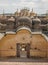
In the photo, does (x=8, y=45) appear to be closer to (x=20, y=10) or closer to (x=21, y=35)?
(x=21, y=35)

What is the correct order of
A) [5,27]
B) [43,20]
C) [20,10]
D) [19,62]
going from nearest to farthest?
[19,62], [5,27], [43,20], [20,10]

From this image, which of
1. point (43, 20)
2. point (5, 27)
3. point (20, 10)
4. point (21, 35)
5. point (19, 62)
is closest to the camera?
point (19, 62)

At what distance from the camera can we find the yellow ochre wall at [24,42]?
20.3 meters

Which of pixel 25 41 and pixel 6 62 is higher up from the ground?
pixel 25 41

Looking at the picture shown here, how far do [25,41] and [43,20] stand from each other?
21739 mm

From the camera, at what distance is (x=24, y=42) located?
67.3 feet

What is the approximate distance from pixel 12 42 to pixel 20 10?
29822mm

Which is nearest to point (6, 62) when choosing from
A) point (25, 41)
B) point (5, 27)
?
point (25, 41)

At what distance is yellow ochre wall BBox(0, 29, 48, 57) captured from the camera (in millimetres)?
20344

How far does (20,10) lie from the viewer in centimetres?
4978

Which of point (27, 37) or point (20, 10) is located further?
point (20, 10)

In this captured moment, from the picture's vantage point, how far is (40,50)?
20.6m

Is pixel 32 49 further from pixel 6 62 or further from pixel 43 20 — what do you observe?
pixel 43 20

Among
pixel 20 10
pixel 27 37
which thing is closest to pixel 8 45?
pixel 27 37
